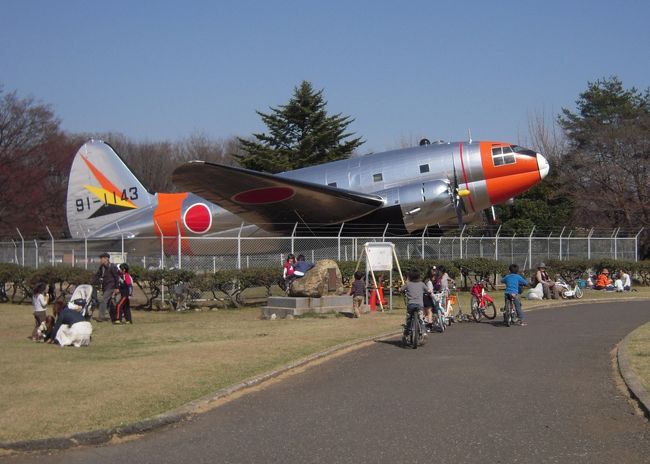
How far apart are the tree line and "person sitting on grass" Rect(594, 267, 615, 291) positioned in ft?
37.9

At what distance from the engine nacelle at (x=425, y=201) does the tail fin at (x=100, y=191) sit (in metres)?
11.9

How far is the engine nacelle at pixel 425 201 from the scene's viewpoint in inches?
1115

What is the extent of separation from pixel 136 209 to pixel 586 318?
69.5 feet

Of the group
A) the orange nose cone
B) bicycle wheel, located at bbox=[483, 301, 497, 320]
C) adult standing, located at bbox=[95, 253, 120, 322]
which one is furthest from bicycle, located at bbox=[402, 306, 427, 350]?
the orange nose cone

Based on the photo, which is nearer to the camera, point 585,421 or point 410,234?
point 585,421

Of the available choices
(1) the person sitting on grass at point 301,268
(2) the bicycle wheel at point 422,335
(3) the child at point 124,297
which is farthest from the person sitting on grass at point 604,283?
(3) the child at point 124,297

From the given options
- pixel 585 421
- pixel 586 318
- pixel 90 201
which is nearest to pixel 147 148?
pixel 90 201

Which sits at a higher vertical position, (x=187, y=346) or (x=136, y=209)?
(x=136, y=209)

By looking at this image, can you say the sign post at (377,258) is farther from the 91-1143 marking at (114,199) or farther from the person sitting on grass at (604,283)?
the 91-1143 marking at (114,199)

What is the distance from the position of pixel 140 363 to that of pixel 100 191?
80.2 feet

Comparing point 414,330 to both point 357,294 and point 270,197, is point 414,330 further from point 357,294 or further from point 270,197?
point 270,197

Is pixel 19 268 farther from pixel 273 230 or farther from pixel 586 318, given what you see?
pixel 586 318

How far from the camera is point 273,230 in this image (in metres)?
31.7

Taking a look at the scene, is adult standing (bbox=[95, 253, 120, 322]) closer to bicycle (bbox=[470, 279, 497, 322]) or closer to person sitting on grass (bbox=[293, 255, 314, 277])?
person sitting on grass (bbox=[293, 255, 314, 277])
